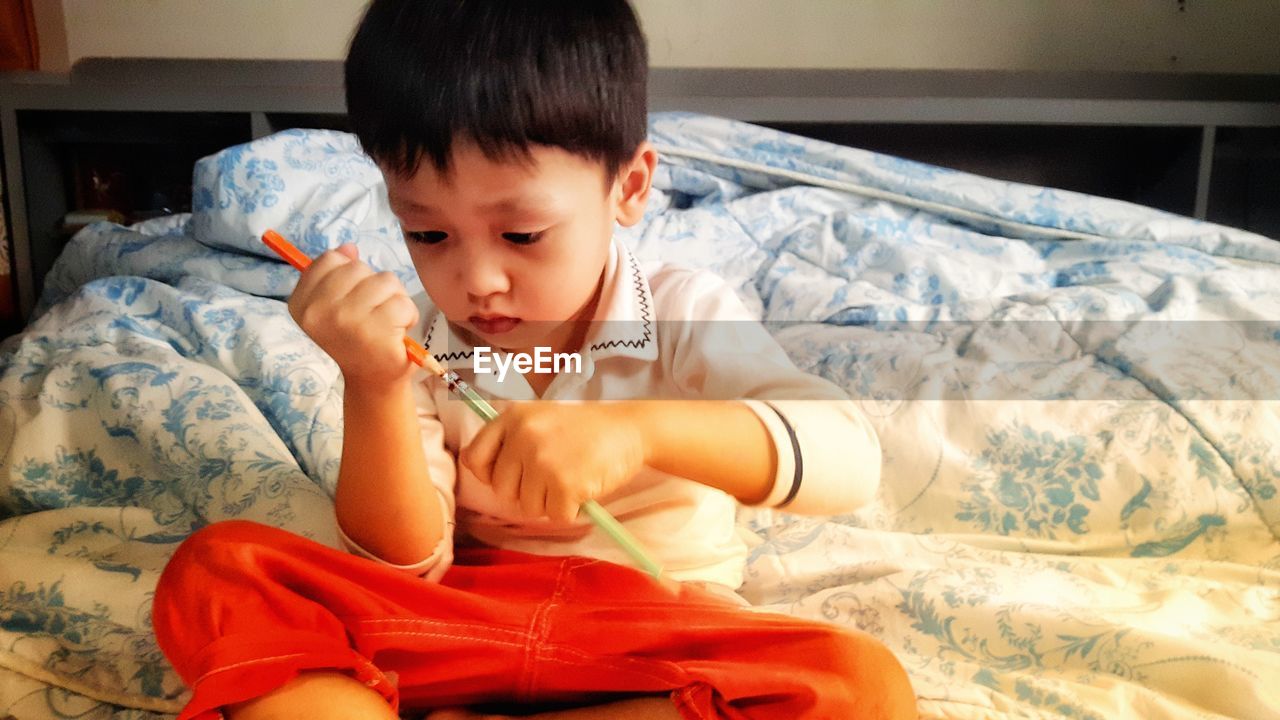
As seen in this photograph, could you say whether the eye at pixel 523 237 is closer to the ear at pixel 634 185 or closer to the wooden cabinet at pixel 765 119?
the ear at pixel 634 185

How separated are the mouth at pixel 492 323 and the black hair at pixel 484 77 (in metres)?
0.08

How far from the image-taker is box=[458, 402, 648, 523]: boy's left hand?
40 centimetres

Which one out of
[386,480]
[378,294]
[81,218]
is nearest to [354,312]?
[378,294]

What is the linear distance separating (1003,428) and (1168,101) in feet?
3.53

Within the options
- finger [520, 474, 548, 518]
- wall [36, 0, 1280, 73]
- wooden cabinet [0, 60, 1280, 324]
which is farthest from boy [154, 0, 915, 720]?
wall [36, 0, 1280, 73]

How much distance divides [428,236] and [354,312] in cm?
8

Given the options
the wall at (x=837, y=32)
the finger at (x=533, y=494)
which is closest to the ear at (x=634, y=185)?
the finger at (x=533, y=494)

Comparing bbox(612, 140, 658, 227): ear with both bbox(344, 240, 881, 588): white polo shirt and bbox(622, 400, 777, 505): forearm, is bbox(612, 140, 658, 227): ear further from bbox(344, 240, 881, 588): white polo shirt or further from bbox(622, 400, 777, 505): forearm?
bbox(622, 400, 777, 505): forearm

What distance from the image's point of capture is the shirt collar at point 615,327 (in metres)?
0.58

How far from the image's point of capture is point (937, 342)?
0.92 m

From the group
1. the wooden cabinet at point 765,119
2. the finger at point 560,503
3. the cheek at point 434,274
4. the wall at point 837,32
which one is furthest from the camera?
the wall at point 837,32

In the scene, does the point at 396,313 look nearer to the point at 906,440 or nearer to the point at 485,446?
the point at 485,446

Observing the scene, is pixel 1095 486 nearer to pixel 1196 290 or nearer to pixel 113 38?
pixel 1196 290
